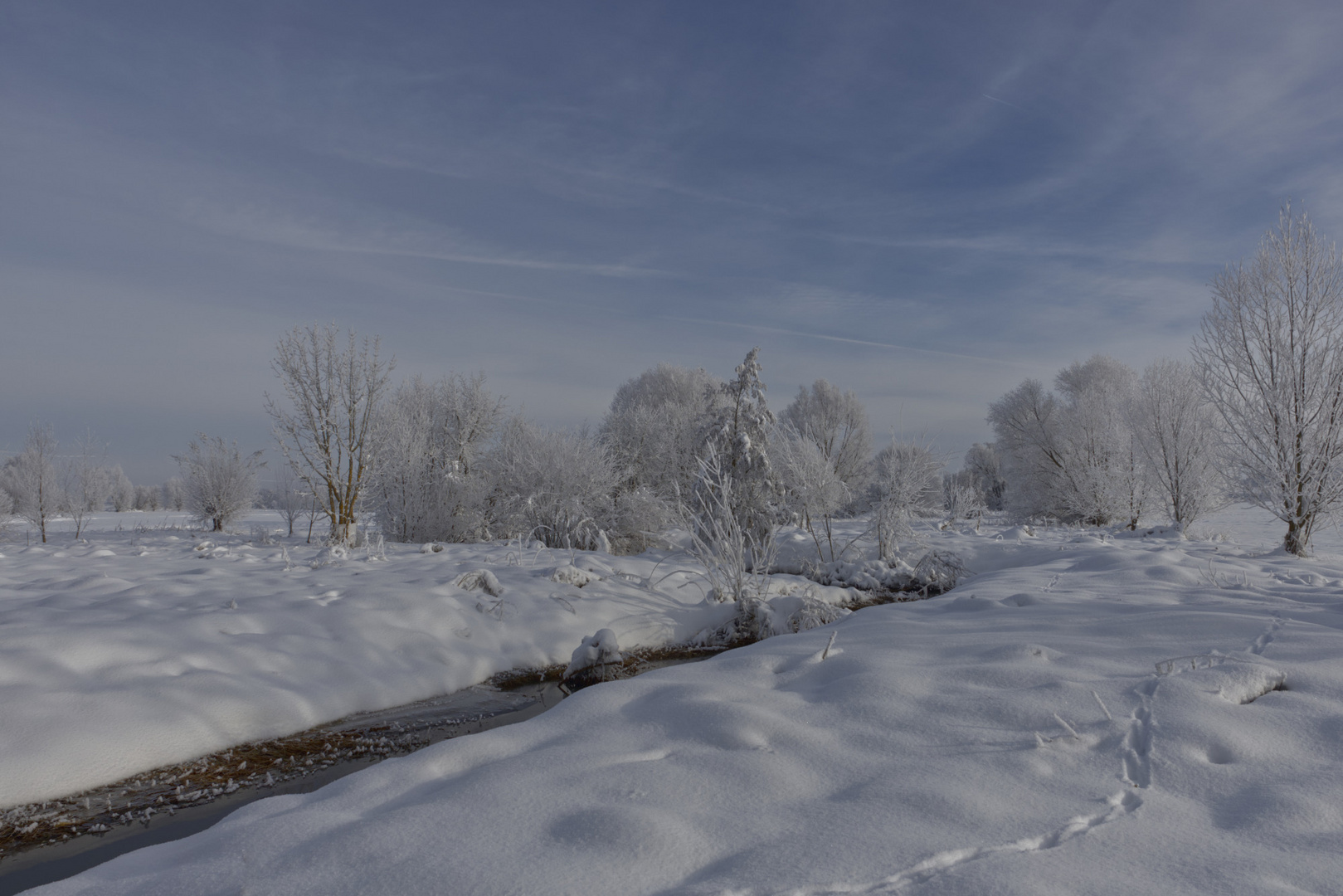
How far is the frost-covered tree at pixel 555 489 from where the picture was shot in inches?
593

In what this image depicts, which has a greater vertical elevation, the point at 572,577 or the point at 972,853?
the point at 972,853

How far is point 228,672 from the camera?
4789 millimetres

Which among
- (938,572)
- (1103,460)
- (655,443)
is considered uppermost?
(655,443)

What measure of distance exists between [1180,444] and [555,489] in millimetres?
16144

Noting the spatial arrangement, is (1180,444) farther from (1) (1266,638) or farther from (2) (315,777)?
(2) (315,777)

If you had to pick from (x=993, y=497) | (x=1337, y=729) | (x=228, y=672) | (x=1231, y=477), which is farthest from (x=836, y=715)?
(x=993, y=497)

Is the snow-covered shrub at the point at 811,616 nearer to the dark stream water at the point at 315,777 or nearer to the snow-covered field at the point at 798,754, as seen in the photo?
the snow-covered field at the point at 798,754

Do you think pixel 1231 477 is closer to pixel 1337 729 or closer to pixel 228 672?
pixel 1337 729

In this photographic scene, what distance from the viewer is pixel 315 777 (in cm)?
394

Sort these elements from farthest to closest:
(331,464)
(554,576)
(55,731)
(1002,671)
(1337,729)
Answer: (331,464)
(554,576)
(55,731)
(1002,671)
(1337,729)

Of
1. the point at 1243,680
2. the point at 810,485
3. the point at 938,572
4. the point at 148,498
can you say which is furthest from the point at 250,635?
the point at 148,498

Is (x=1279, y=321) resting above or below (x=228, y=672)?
above

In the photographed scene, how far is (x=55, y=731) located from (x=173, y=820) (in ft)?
3.69

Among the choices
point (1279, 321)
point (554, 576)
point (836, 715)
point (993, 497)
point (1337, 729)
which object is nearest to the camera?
point (1337, 729)
